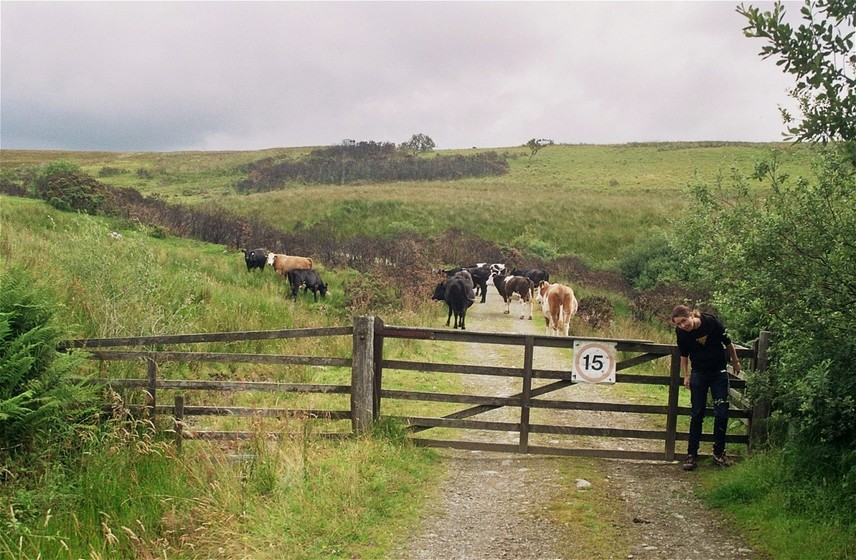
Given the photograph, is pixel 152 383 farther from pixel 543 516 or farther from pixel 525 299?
pixel 525 299

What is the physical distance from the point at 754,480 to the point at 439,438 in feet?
12.6

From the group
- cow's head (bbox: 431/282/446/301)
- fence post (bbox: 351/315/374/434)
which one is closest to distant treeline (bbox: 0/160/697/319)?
cow's head (bbox: 431/282/446/301)

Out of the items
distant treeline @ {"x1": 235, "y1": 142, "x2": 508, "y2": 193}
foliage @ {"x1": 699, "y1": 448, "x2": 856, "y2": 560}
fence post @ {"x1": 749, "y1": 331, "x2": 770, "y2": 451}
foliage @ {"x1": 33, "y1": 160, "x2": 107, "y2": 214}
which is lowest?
foliage @ {"x1": 699, "y1": 448, "x2": 856, "y2": 560}

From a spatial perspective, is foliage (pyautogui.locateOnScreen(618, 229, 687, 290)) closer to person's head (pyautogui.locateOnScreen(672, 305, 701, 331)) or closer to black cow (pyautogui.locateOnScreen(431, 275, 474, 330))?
black cow (pyautogui.locateOnScreen(431, 275, 474, 330))

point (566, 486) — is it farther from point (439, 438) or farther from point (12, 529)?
point (12, 529)

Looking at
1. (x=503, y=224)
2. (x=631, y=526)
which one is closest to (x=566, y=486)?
(x=631, y=526)

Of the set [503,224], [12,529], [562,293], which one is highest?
[503,224]

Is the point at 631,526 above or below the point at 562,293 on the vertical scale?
below

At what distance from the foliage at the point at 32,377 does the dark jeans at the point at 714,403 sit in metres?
7.02

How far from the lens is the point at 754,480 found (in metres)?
6.89

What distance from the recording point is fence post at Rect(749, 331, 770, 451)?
8.02 meters

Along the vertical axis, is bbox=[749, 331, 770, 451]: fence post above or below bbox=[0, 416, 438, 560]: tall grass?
above

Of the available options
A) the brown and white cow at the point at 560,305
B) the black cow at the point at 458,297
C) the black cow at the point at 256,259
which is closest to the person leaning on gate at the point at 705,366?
the brown and white cow at the point at 560,305

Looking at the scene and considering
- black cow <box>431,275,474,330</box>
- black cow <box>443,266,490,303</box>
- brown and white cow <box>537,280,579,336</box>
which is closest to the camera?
brown and white cow <box>537,280,579,336</box>
